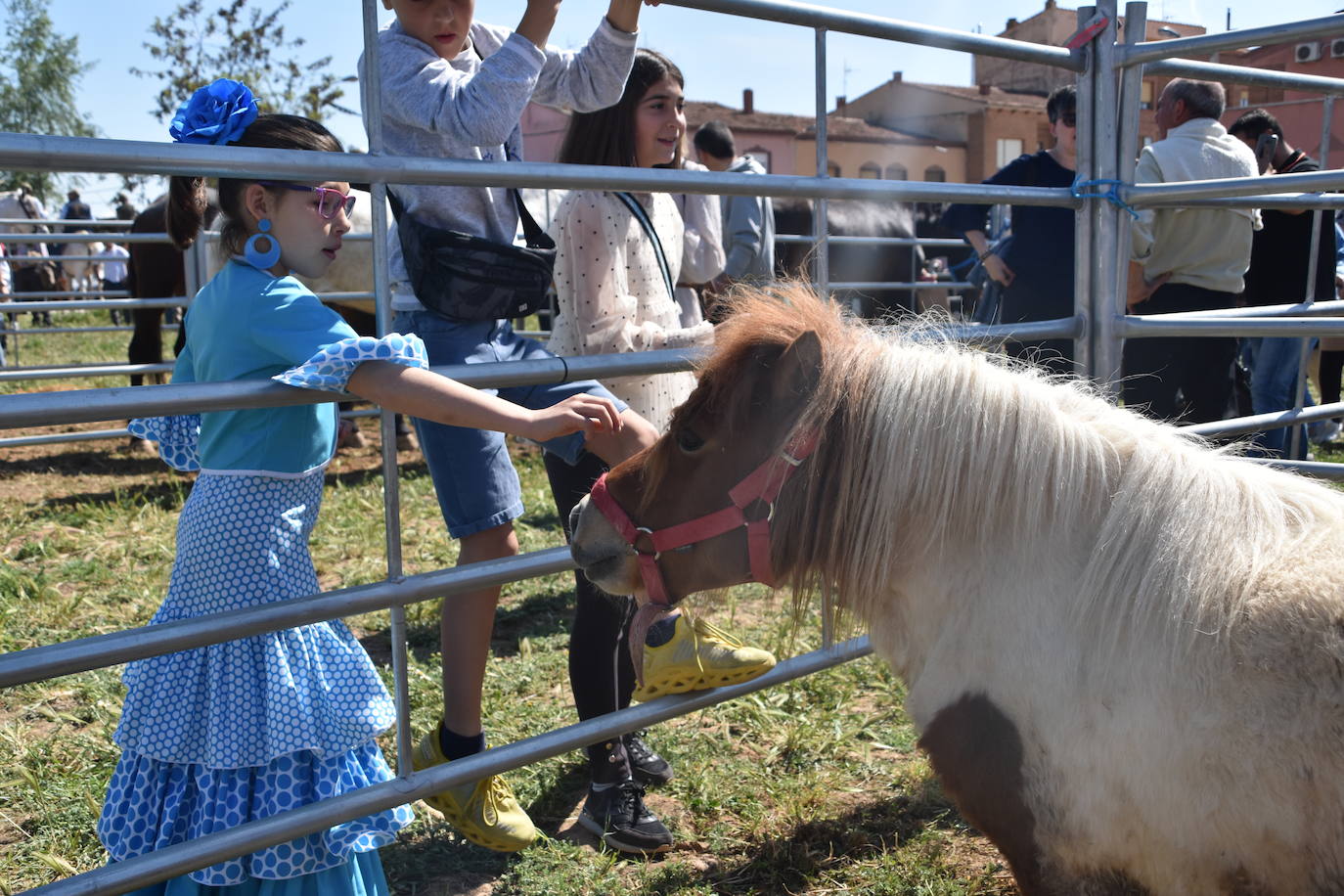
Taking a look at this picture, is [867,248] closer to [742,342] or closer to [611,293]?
[611,293]

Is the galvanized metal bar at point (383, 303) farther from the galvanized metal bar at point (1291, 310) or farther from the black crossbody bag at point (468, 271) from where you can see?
the galvanized metal bar at point (1291, 310)

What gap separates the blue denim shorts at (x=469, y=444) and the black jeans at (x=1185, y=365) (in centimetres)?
281

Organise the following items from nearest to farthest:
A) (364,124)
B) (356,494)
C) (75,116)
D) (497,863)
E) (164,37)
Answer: (364,124) < (497,863) < (356,494) < (164,37) < (75,116)

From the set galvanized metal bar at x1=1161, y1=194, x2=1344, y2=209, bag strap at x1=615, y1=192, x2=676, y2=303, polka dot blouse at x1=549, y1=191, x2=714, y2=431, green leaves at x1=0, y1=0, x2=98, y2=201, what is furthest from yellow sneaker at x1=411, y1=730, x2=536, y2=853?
green leaves at x1=0, y1=0, x2=98, y2=201

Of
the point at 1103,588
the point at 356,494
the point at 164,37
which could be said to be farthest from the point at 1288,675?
Result: the point at 164,37

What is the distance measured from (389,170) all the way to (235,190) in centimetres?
31

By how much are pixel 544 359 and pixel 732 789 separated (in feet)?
4.80

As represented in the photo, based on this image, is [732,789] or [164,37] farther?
[164,37]

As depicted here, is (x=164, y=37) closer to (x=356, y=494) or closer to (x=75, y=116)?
(x=75, y=116)

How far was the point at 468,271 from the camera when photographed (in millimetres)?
2033

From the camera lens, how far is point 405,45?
6.65 ft

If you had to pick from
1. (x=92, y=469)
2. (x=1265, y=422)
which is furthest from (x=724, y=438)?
(x=92, y=469)

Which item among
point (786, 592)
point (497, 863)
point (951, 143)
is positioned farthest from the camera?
point (951, 143)

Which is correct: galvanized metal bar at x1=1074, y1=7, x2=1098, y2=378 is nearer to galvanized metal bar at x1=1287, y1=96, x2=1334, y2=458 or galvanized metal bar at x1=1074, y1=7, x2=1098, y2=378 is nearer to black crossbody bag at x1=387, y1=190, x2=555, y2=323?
galvanized metal bar at x1=1287, y1=96, x2=1334, y2=458
